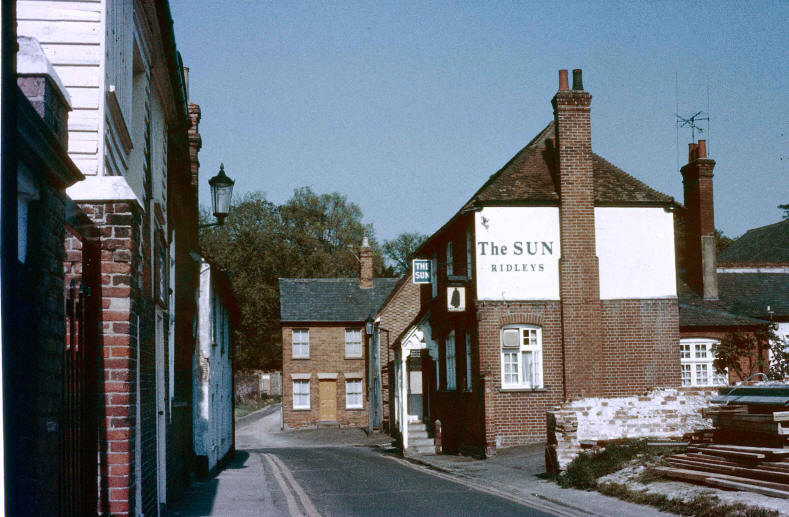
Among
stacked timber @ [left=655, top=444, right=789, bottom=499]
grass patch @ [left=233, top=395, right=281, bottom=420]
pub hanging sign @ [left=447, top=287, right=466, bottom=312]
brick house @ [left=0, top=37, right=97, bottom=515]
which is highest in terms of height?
pub hanging sign @ [left=447, top=287, right=466, bottom=312]

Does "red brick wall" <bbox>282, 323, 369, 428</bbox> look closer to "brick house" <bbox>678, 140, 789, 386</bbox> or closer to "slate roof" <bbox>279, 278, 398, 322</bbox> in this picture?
"slate roof" <bbox>279, 278, 398, 322</bbox>

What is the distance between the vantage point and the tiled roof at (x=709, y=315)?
102ft

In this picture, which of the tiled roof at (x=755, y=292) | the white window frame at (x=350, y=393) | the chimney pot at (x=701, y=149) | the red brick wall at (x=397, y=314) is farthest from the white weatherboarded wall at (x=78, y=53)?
the white window frame at (x=350, y=393)

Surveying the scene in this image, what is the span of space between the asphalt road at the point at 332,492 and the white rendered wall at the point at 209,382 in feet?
2.63

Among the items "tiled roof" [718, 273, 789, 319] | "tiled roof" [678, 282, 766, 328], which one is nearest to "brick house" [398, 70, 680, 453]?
"tiled roof" [678, 282, 766, 328]

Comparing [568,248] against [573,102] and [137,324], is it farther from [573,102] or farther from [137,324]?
[137,324]

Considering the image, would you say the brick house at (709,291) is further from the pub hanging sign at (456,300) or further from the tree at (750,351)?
the pub hanging sign at (456,300)

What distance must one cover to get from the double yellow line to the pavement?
2 centimetres

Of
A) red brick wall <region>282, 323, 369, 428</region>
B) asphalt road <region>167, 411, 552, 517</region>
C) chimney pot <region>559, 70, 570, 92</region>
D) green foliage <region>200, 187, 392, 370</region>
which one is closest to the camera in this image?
asphalt road <region>167, 411, 552, 517</region>

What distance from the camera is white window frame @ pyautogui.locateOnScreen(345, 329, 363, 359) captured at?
48.3 meters

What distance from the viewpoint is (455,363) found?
2792 cm

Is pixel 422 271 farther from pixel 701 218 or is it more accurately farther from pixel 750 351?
pixel 750 351

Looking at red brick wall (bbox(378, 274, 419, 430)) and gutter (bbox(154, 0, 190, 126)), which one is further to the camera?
red brick wall (bbox(378, 274, 419, 430))

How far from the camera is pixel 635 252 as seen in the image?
25.4 m
